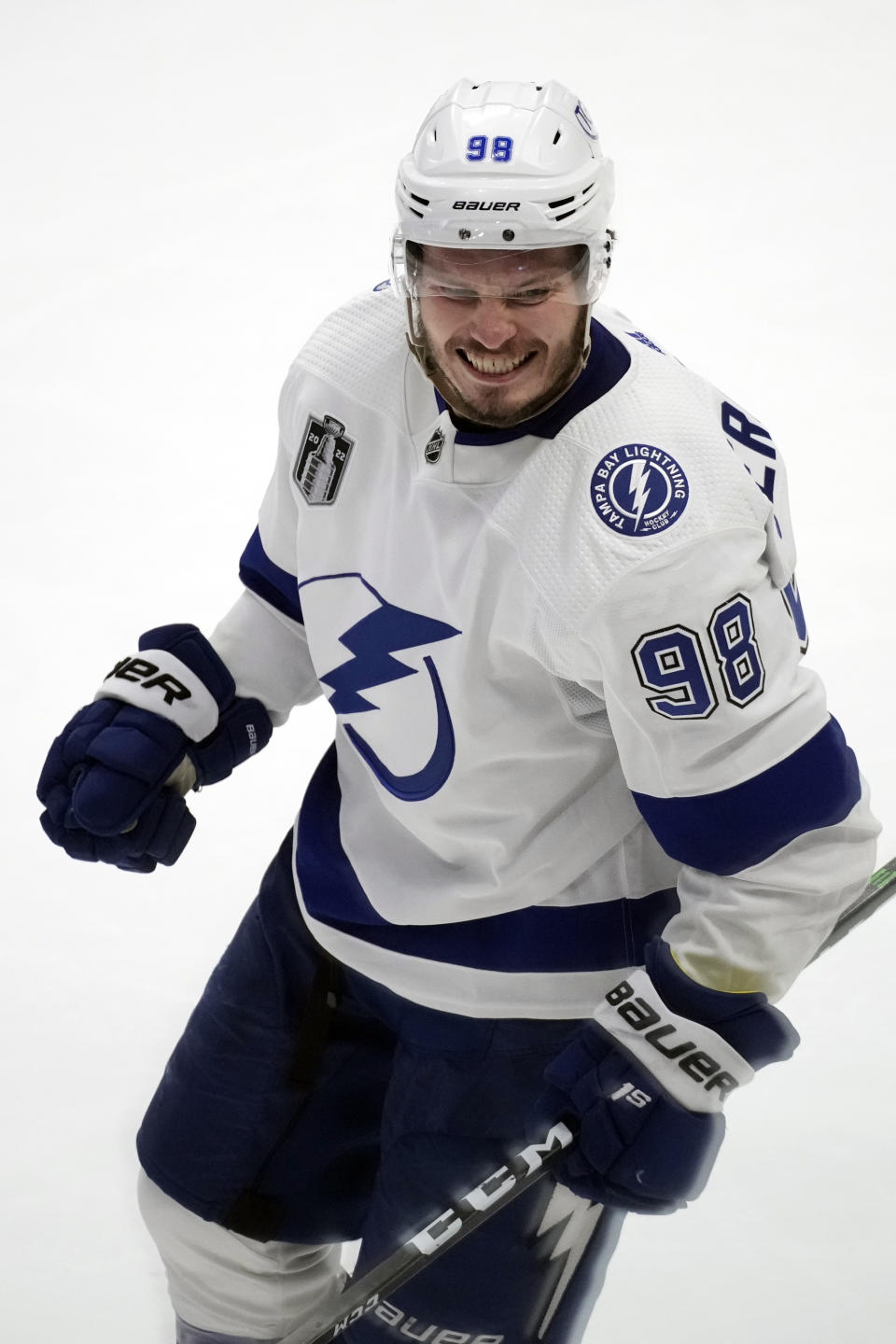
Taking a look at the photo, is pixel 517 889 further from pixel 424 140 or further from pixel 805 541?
pixel 805 541

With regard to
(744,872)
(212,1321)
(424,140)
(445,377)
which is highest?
Answer: (424,140)

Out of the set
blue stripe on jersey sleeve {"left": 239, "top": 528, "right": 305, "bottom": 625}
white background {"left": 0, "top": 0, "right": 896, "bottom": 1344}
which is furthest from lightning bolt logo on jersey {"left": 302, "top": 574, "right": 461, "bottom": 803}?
white background {"left": 0, "top": 0, "right": 896, "bottom": 1344}

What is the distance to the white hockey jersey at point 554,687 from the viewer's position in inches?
57.2

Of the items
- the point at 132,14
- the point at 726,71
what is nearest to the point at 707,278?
the point at 726,71

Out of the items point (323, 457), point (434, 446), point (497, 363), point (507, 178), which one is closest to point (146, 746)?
point (323, 457)

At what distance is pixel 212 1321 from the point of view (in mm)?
1898

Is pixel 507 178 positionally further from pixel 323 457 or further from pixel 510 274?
pixel 323 457

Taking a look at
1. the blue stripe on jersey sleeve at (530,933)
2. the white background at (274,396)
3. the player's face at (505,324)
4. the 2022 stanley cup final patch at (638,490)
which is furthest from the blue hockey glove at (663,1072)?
the white background at (274,396)

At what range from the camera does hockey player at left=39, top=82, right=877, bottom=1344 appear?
1470 mm

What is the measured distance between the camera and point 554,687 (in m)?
1.56

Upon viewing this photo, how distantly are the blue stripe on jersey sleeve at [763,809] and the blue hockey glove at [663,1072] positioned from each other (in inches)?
4.5

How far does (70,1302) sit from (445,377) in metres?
1.32

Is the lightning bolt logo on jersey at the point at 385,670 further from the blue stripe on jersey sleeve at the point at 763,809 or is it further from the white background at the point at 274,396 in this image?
the white background at the point at 274,396

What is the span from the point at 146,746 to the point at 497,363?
0.56 meters
